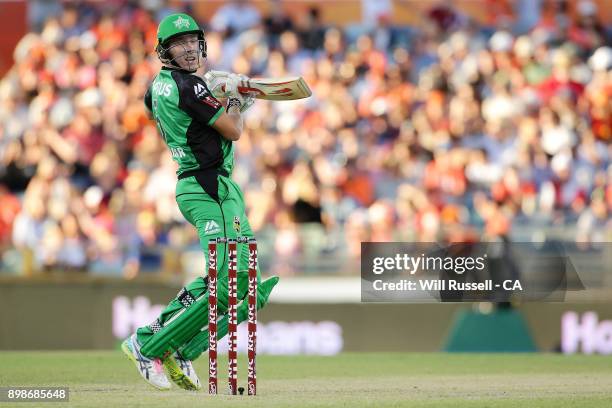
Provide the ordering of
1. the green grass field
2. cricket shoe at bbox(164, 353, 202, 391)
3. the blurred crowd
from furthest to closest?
the blurred crowd, cricket shoe at bbox(164, 353, 202, 391), the green grass field

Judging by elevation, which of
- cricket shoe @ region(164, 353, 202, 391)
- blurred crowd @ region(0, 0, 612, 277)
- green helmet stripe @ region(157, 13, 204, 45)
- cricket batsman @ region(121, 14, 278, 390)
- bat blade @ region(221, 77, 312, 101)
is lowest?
cricket shoe @ region(164, 353, 202, 391)

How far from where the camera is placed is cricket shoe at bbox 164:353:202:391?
9.38 metres

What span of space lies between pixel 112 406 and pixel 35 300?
29.6ft

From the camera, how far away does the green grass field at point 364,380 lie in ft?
29.0

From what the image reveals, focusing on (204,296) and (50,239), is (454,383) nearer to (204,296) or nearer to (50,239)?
(204,296)

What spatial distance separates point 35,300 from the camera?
56.3 ft

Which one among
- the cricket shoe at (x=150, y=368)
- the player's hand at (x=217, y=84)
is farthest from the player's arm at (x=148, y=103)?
the cricket shoe at (x=150, y=368)

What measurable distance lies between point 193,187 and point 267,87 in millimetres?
832

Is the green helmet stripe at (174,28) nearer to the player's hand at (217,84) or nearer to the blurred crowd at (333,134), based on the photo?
the player's hand at (217,84)

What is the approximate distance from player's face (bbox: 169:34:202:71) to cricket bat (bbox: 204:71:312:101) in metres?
0.15

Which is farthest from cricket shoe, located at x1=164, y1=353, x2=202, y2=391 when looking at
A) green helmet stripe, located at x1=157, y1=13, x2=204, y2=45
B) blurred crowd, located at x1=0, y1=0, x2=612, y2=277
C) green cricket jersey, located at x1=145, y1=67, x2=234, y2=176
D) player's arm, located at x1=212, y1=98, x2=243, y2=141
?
blurred crowd, located at x1=0, y1=0, x2=612, y2=277

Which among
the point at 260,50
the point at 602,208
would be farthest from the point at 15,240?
the point at 602,208

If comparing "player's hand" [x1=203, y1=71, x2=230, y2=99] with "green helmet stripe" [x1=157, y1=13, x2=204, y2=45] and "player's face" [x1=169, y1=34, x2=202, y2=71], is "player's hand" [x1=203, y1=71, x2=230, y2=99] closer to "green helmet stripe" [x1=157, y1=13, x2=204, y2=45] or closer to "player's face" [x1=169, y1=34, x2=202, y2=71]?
"player's face" [x1=169, y1=34, x2=202, y2=71]

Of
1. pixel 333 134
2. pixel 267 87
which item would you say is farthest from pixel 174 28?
pixel 333 134
